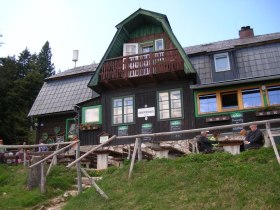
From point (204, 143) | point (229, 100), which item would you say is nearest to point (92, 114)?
point (229, 100)

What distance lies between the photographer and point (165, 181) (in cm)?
909

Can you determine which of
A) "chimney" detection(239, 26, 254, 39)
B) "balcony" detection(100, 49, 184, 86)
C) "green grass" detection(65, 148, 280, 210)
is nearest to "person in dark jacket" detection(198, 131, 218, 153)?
"green grass" detection(65, 148, 280, 210)

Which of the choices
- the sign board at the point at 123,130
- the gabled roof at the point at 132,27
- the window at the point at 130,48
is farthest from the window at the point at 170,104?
the window at the point at 130,48

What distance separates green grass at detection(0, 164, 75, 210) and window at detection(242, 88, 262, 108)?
29.3ft

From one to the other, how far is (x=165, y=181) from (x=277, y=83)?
10.3 meters

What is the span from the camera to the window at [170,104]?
718 inches

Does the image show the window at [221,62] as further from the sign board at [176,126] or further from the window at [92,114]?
the window at [92,114]

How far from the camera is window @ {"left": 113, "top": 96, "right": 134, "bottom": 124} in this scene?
19.0m

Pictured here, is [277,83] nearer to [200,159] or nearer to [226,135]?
[226,135]

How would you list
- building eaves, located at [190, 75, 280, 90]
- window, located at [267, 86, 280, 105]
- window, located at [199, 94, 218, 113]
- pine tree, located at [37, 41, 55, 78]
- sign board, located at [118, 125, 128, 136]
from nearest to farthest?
1. building eaves, located at [190, 75, 280, 90]
2. window, located at [267, 86, 280, 105]
3. window, located at [199, 94, 218, 113]
4. sign board, located at [118, 125, 128, 136]
5. pine tree, located at [37, 41, 55, 78]

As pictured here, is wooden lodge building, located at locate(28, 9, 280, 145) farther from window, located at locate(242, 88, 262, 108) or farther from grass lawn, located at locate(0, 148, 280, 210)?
grass lawn, located at locate(0, 148, 280, 210)

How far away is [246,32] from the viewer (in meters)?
23.0

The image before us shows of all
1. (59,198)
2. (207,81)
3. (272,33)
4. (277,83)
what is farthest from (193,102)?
(59,198)

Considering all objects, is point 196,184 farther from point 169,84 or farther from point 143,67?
point 143,67
